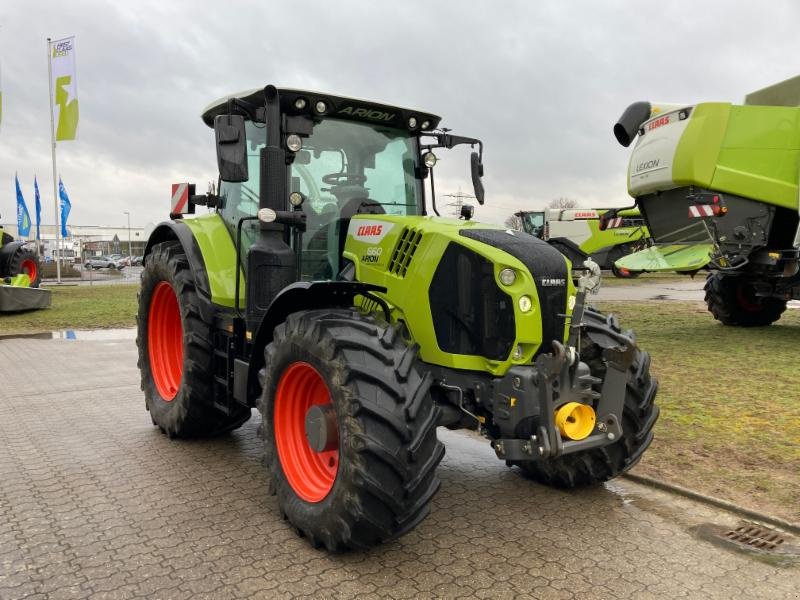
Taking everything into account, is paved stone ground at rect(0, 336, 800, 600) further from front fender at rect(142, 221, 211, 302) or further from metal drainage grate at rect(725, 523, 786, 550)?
front fender at rect(142, 221, 211, 302)

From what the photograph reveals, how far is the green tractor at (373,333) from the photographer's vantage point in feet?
9.70

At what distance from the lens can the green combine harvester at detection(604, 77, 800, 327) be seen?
8406 millimetres

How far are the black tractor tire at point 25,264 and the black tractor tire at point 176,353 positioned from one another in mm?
12369

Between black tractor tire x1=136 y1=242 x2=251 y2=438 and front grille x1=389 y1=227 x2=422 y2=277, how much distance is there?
5.72ft

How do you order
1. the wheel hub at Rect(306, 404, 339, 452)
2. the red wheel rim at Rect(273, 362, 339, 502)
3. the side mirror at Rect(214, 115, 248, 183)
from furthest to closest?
the side mirror at Rect(214, 115, 248, 183) < the red wheel rim at Rect(273, 362, 339, 502) < the wheel hub at Rect(306, 404, 339, 452)

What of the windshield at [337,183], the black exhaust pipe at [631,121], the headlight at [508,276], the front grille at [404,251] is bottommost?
the headlight at [508,276]

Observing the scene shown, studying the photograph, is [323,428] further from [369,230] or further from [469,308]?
[369,230]

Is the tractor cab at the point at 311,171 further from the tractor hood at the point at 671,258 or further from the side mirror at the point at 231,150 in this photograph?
the tractor hood at the point at 671,258

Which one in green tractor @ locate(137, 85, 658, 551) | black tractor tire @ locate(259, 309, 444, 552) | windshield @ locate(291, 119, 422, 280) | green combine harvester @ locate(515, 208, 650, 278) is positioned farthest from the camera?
green combine harvester @ locate(515, 208, 650, 278)

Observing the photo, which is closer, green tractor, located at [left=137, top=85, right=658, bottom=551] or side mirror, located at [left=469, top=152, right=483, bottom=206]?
green tractor, located at [left=137, top=85, right=658, bottom=551]

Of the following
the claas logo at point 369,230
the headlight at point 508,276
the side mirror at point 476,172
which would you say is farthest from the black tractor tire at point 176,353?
the headlight at point 508,276

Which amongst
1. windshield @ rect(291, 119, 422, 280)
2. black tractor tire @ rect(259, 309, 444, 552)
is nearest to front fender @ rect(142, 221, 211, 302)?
windshield @ rect(291, 119, 422, 280)

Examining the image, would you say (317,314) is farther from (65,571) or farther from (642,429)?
(642,429)

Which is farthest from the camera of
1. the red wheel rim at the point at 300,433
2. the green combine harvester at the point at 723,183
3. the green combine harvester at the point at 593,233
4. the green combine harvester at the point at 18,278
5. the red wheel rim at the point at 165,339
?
the green combine harvester at the point at 593,233
